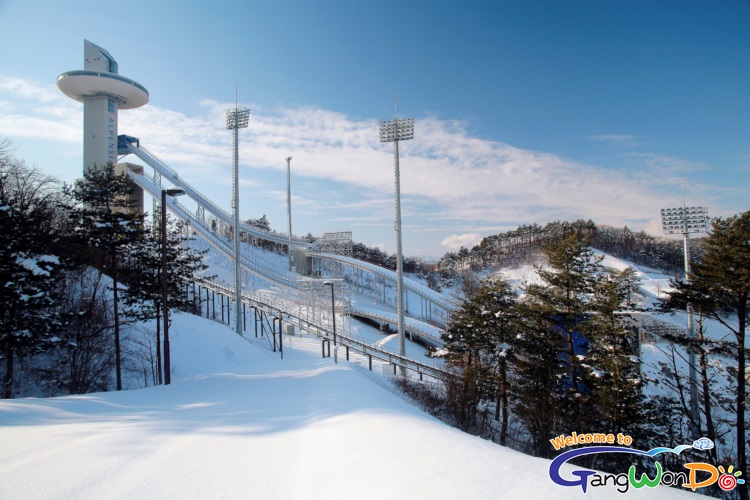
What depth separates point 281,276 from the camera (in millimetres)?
52188

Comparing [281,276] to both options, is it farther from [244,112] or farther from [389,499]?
[389,499]

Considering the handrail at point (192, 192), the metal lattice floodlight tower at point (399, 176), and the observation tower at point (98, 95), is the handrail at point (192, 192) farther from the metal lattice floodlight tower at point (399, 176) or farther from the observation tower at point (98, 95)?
the metal lattice floodlight tower at point (399, 176)

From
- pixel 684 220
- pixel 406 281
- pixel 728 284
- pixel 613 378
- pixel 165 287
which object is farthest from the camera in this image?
pixel 406 281

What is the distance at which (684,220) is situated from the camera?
73.4ft

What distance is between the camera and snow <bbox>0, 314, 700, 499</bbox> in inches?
156

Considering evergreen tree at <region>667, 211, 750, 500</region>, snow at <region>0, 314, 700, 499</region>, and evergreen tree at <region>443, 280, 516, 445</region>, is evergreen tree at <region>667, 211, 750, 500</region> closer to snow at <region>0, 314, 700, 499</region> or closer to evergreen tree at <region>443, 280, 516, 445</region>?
evergreen tree at <region>443, 280, 516, 445</region>

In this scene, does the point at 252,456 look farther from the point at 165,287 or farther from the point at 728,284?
the point at 728,284

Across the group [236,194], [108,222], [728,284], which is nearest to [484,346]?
[728,284]

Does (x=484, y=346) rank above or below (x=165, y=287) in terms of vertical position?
below

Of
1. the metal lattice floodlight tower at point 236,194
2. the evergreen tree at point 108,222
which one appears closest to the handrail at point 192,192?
the metal lattice floodlight tower at point 236,194

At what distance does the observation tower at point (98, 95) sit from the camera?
43500mm

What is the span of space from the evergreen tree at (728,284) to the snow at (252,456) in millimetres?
11529

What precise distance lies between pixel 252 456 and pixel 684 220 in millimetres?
26407

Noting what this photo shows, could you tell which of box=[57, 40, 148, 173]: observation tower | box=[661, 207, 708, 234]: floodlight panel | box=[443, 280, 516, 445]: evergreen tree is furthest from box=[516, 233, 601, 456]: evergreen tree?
box=[57, 40, 148, 173]: observation tower
